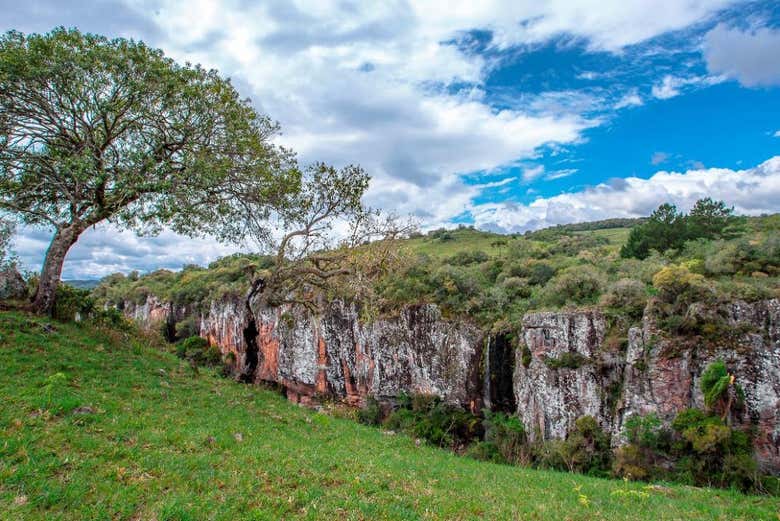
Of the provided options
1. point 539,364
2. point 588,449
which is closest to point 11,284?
point 539,364

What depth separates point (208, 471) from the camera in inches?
299

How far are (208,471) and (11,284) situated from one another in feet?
55.4

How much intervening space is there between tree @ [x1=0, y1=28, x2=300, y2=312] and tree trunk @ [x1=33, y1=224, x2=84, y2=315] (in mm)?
38

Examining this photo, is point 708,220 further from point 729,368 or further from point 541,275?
point 729,368

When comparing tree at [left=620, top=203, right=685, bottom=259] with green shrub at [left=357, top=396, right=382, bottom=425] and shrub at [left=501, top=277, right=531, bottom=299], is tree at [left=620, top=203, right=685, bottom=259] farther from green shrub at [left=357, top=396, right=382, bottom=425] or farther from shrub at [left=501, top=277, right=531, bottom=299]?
green shrub at [left=357, top=396, right=382, bottom=425]

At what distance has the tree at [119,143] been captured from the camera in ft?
46.2

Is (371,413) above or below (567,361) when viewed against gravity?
below

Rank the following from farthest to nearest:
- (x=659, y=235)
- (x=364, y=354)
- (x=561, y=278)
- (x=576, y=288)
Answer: (x=659, y=235)
(x=364, y=354)
(x=561, y=278)
(x=576, y=288)

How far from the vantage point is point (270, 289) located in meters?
18.9

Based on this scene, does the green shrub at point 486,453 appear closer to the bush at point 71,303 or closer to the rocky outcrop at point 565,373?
the rocky outcrop at point 565,373

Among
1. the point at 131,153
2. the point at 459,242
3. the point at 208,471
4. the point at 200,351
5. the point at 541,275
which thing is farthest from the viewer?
the point at 459,242

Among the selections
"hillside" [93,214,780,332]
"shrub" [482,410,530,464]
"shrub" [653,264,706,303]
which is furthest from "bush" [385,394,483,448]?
"shrub" [653,264,706,303]

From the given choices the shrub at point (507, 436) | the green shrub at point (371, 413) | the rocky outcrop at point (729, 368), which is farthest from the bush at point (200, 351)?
the rocky outcrop at point (729, 368)

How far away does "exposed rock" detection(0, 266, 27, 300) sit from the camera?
17.7 metres
